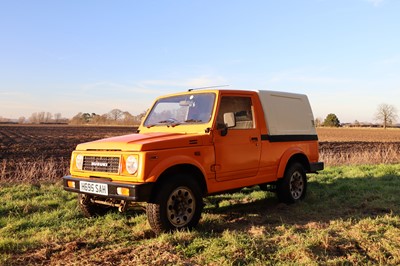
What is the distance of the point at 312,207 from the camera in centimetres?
626

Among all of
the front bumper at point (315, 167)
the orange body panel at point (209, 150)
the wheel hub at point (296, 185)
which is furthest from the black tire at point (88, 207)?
the front bumper at point (315, 167)

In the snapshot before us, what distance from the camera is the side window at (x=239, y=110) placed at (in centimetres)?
550

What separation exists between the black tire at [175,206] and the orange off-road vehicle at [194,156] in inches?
0.5

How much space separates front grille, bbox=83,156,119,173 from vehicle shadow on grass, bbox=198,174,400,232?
151cm

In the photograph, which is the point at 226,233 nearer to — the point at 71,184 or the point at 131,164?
the point at 131,164

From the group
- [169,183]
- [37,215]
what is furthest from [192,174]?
[37,215]

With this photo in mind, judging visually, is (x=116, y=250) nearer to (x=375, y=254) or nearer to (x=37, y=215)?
(x=37, y=215)

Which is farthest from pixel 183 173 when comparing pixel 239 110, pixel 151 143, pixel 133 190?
pixel 239 110

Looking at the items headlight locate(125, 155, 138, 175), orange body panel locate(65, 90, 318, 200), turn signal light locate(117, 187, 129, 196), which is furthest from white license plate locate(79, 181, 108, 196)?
headlight locate(125, 155, 138, 175)

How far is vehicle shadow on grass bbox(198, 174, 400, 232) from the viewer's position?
5426 millimetres

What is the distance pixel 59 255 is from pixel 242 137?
10.2 ft

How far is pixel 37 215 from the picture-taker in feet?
19.0

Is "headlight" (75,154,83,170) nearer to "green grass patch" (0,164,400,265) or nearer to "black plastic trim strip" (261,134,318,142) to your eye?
"green grass patch" (0,164,400,265)

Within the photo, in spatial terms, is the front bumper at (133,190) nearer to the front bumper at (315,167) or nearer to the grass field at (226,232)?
the grass field at (226,232)
